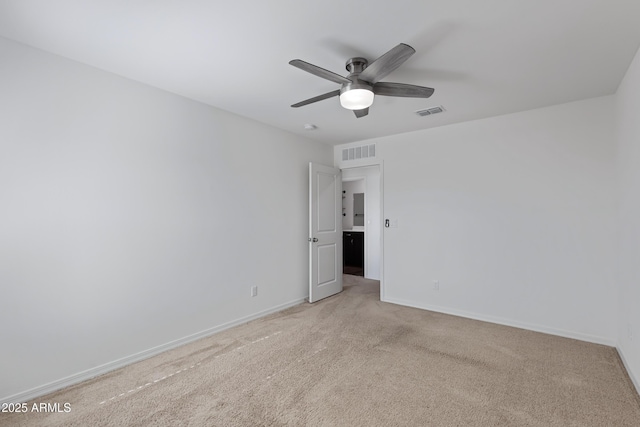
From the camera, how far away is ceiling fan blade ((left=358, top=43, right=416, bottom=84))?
1.75 metres

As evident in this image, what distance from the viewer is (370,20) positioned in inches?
73.0

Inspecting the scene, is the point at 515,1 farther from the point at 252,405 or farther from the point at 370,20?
the point at 252,405

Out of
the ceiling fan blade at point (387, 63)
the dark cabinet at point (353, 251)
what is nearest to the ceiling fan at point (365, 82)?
the ceiling fan blade at point (387, 63)

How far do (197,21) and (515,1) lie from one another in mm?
1844

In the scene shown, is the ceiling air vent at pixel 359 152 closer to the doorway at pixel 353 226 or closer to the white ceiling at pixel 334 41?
the white ceiling at pixel 334 41

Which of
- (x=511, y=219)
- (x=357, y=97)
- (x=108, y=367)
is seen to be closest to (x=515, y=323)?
(x=511, y=219)

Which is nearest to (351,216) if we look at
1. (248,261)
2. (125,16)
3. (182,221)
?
(248,261)

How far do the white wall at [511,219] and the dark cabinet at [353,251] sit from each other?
8.22ft

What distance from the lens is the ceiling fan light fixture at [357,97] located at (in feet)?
7.10

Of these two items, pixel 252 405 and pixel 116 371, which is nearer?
pixel 252 405

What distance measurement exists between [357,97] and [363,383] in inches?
83.3

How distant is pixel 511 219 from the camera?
138 inches

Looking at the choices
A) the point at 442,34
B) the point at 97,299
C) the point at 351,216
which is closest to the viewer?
the point at 442,34

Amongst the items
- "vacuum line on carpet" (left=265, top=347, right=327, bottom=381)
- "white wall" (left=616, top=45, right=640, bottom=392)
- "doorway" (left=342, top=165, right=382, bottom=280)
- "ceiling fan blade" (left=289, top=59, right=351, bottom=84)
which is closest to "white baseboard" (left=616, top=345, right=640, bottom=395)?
"white wall" (left=616, top=45, right=640, bottom=392)
